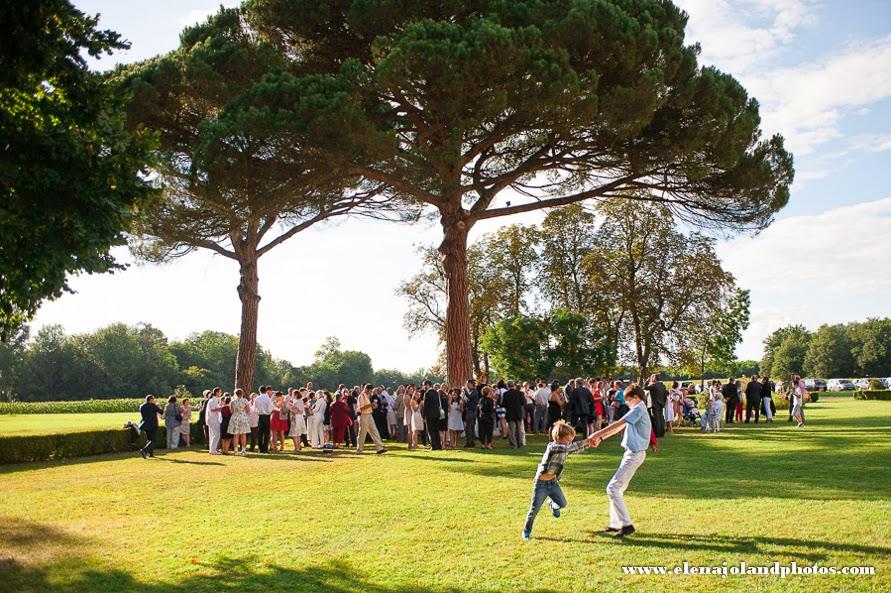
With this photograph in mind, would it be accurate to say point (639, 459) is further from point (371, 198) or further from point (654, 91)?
point (371, 198)

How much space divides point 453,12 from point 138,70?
9712mm

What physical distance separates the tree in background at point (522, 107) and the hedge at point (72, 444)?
33.3 feet

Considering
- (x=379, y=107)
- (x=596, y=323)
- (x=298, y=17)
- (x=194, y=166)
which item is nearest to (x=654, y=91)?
(x=379, y=107)

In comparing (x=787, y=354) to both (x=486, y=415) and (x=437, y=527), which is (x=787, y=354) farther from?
(x=437, y=527)

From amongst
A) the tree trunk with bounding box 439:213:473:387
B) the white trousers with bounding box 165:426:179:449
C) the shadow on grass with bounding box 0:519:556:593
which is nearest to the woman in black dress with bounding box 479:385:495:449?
the tree trunk with bounding box 439:213:473:387

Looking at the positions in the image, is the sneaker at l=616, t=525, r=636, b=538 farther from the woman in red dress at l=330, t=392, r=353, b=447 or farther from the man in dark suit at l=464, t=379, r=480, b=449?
the woman in red dress at l=330, t=392, r=353, b=447

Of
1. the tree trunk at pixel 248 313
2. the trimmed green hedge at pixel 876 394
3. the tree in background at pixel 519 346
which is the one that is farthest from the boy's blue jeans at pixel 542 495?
the trimmed green hedge at pixel 876 394

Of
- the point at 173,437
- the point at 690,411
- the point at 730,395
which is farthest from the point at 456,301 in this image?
the point at 730,395

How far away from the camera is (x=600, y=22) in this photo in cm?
1827

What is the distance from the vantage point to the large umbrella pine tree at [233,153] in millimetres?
18094

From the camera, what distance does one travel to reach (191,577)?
686 cm

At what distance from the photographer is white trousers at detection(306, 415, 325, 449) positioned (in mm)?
20169

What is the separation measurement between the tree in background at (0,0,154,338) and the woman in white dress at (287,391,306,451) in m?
11.9

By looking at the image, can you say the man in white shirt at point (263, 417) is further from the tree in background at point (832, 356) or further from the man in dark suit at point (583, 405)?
the tree in background at point (832, 356)
